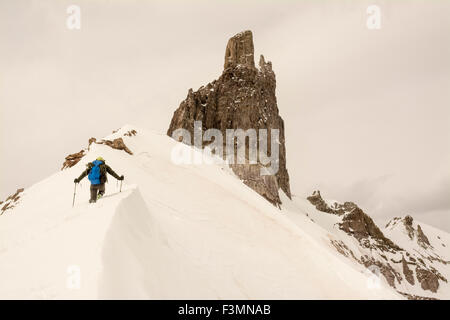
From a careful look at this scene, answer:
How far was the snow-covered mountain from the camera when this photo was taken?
259 inches

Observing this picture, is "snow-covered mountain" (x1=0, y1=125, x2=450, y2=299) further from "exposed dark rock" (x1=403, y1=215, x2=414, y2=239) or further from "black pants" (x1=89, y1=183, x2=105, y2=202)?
"exposed dark rock" (x1=403, y1=215, x2=414, y2=239)

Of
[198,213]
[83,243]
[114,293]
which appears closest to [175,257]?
[83,243]

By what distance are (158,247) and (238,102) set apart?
98769 mm

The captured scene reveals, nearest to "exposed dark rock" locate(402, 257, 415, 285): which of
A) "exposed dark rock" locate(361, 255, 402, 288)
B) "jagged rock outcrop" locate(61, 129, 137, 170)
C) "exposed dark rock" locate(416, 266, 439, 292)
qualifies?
"exposed dark rock" locate(416, 266, 439, 292)

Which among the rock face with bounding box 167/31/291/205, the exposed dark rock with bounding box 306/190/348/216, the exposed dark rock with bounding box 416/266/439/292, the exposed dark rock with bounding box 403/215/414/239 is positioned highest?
the rock face with bounding box 167/31/291/205

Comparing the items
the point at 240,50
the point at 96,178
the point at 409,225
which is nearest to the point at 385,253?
the point at 409,225

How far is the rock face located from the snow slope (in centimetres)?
7304

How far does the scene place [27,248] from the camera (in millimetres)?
8391

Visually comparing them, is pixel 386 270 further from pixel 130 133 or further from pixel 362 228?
pixel 130 133

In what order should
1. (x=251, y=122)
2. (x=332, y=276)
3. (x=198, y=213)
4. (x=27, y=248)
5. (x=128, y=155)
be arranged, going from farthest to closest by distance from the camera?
(x=251, y=122) < (x=128, y=155) < (x=198, y=213) < (x=332, y=276) < (x=27, y=248)

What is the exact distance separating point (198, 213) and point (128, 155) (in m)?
9.50

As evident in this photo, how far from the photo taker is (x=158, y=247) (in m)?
9.27
